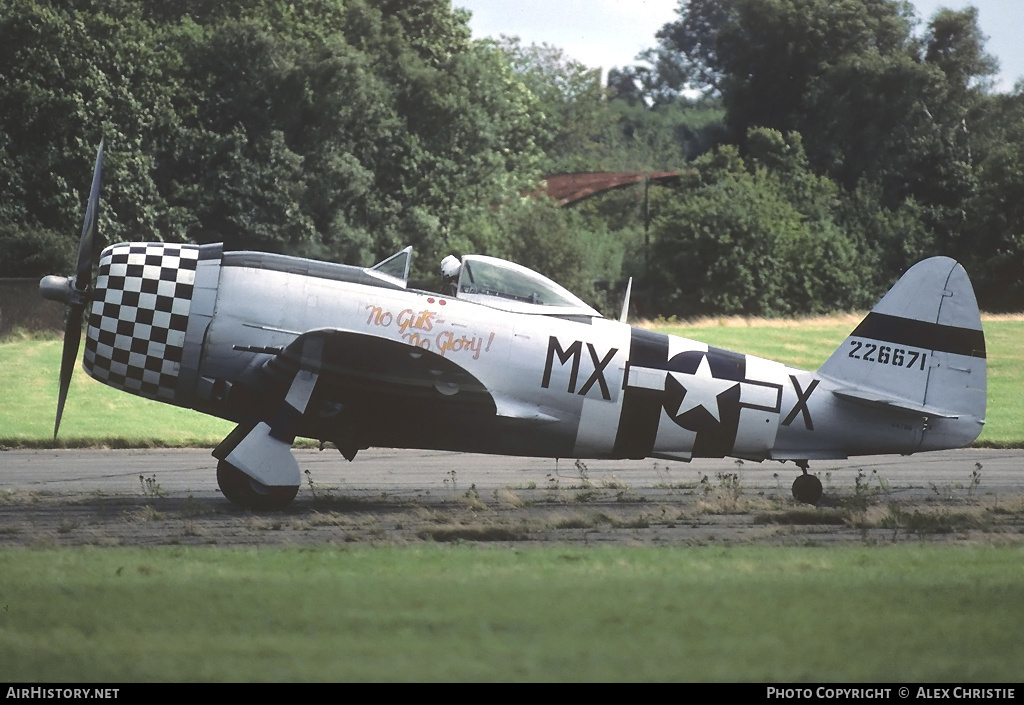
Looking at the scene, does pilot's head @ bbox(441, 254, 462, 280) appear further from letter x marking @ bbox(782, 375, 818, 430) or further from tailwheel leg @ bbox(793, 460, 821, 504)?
tailwheel leg @ bbox(793, 460, 821, 504)

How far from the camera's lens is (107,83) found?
132ft

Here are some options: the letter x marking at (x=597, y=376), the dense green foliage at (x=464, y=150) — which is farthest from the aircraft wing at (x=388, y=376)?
the dense green foliage at (x=464, y=150)

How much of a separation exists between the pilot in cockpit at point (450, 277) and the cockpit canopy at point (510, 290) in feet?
0.30

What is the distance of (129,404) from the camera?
2309cm

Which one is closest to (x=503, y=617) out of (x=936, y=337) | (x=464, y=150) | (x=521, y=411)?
(x=521, y=411)

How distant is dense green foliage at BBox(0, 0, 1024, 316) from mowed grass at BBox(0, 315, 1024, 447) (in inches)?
447

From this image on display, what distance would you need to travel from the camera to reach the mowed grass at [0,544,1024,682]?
5.95 metres

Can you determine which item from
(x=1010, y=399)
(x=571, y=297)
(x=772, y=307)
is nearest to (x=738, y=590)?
(x=571, y=297)

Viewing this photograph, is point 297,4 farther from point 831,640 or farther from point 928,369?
point 831,640

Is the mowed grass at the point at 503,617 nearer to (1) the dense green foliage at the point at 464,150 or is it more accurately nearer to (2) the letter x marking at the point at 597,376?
(2) the letter x marking at the point at 597,376

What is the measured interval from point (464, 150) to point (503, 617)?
4347 cm

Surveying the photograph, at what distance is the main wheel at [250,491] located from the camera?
12398 mm

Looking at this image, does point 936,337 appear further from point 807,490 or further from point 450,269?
point 450,269

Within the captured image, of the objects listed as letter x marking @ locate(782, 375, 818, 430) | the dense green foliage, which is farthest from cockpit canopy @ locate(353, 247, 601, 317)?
the dense green foliage
